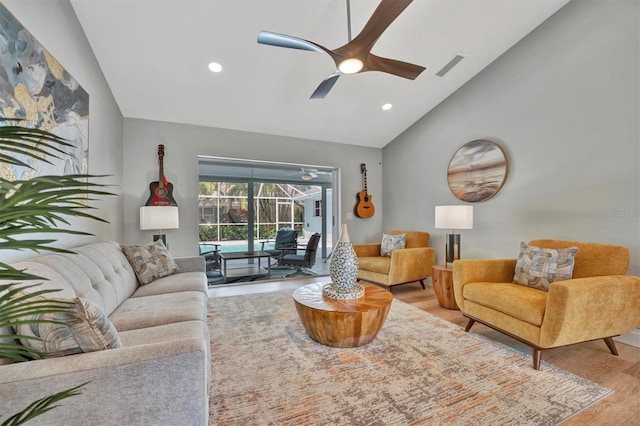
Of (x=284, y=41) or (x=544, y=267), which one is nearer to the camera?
(x=284, y=41)

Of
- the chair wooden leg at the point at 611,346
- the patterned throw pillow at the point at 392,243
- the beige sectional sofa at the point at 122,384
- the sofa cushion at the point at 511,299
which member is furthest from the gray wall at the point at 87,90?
the chair wooden leg at the point at 611,346

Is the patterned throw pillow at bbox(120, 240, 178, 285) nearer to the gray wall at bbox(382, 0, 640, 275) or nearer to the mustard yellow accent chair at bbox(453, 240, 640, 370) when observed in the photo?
the mustard yellow accent chair at bbox(453, 240, 640, 370)

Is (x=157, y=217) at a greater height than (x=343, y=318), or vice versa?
(x=157, y=217)

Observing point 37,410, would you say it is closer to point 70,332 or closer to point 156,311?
point 70,332

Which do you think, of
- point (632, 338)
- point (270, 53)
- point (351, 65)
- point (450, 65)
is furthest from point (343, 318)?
point (450, 65)

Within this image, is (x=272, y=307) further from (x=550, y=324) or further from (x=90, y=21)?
(x=90, y=21)

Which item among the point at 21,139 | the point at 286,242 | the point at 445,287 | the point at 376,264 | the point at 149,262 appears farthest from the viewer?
the point at 286,242

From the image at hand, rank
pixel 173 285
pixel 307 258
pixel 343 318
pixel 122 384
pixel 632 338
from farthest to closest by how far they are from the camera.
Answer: pixel 307 258 → pixel 173 285 → pixel 632 338 → pixel 343 318 → pixel 122 384

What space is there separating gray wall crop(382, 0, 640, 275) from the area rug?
1.49 metres

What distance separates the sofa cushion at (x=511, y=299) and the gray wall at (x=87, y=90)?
287 centimetres

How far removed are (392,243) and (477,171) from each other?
1.48 metres

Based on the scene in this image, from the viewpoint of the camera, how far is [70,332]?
105 cm

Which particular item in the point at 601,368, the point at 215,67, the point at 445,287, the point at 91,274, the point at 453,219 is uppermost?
the point at 215,67

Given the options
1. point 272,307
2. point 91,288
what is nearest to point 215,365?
point 91,288
